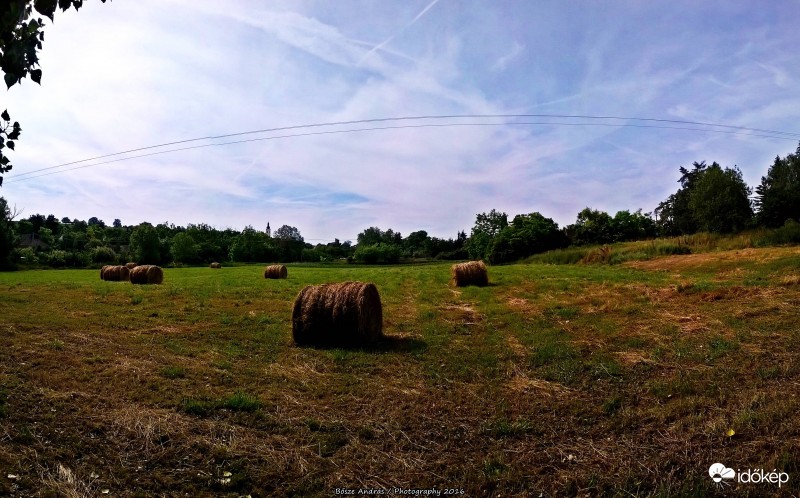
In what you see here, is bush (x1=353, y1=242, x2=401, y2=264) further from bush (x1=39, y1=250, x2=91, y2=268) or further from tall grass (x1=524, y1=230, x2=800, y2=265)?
tall grass (x1=524, y1=230, x2=800, y2=265)

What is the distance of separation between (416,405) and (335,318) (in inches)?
161

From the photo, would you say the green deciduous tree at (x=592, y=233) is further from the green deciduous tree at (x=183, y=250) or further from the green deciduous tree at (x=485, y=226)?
the green deciduous tree at (x=183, y=250)

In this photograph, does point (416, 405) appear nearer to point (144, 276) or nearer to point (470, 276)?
point (470, 276)

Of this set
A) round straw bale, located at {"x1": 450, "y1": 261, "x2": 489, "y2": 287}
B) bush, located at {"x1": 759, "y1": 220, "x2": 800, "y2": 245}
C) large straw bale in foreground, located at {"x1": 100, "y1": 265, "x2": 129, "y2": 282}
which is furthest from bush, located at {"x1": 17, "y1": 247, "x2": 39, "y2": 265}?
bush, located at {"x1": 759, "y1": 220, "x2": 800, "y2": 245}

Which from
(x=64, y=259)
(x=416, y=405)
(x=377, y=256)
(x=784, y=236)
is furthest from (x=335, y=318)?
(x=377, y=256)

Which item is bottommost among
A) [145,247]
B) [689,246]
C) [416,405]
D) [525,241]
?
[416,405]

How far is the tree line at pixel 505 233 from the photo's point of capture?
4034 cm

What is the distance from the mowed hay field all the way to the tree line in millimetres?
18610

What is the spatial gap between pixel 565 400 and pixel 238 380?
4782 millimetres

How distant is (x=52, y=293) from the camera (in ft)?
59.5

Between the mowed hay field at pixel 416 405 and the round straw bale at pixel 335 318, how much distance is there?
0.53 m

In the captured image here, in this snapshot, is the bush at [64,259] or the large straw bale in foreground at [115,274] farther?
the bush at [64,259]

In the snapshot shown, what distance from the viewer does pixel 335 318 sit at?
9.70 meters

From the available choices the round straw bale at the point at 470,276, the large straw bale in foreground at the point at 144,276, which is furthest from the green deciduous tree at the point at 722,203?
the large straw bale in foreground at the point at 144,276
